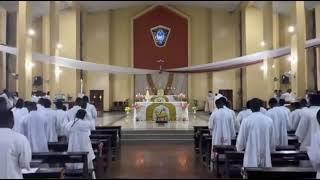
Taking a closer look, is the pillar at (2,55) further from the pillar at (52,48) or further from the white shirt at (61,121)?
the white shirt at (61,121)

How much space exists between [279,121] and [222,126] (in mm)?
1115

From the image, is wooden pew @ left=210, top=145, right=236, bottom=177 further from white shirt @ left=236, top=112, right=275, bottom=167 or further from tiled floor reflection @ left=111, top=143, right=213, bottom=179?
white shirt @ left=236, top=112, right=275, bottom=167

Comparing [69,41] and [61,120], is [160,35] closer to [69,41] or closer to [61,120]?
[69,41]

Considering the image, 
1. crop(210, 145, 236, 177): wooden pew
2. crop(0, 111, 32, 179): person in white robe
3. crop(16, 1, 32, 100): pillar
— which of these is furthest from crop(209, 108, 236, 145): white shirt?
crop(16, 1, 32, 100): pillar

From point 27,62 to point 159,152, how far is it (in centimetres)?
571

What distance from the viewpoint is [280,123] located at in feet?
28.3

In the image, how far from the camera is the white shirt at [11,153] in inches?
162

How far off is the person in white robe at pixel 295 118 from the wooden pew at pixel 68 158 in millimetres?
3779

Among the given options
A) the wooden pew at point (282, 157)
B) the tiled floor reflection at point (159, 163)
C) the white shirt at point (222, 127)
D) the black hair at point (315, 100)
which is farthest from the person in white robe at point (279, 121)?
the wooden pew at point (282, 157)

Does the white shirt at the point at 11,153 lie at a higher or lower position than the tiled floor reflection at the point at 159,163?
higher

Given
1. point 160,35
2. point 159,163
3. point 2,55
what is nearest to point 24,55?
point 2,55

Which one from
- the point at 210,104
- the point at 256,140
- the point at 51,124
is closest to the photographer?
the point at 256,140

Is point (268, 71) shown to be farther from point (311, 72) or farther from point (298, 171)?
point (298, 171)

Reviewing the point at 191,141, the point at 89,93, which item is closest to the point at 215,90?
the point at 89,93
